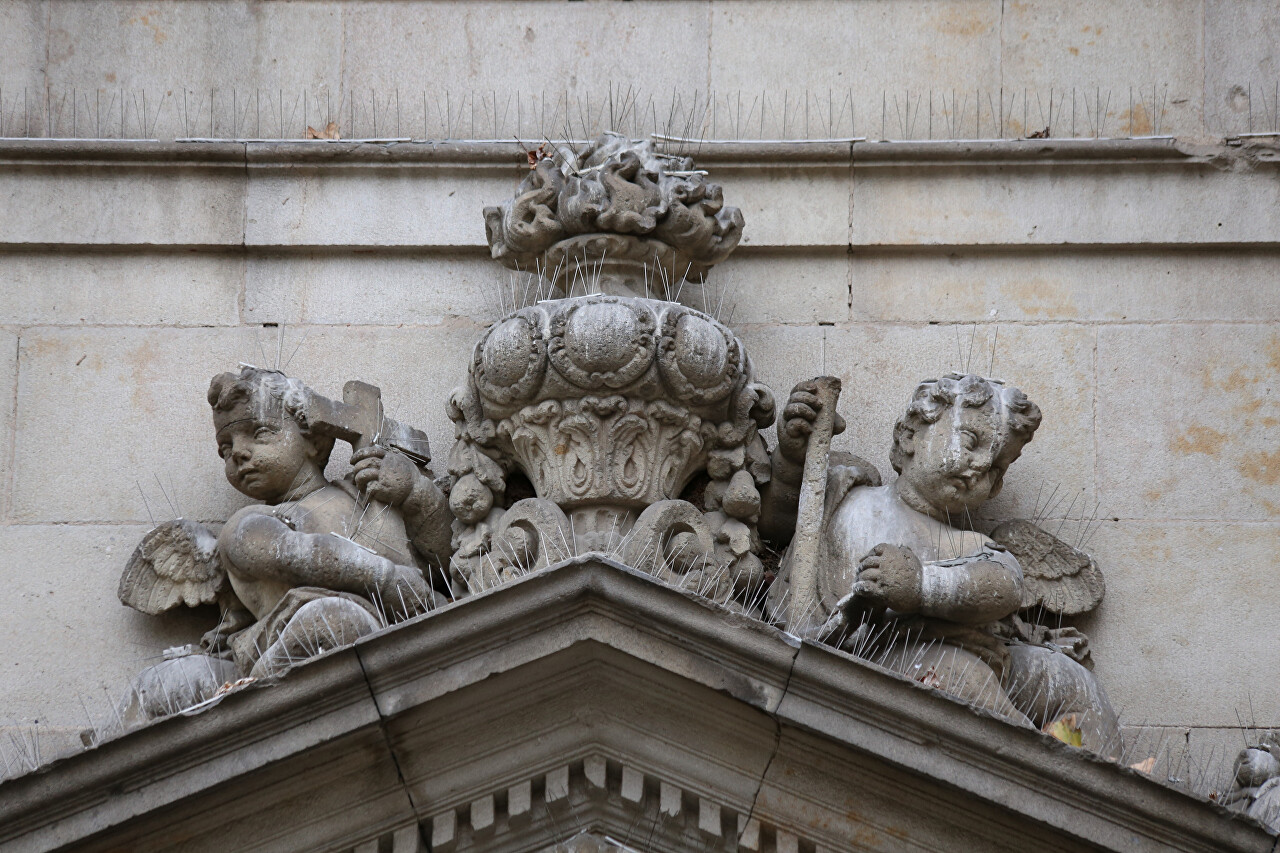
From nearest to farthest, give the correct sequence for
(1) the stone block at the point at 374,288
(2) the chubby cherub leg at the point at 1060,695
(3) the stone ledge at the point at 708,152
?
(2) the chubby cherub leg at the point at 1060,695 < (1) the stone block at the point at 374,288 < (3) the stone ledge at the point at 708,152

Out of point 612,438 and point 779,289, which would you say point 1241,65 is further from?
point 612,438

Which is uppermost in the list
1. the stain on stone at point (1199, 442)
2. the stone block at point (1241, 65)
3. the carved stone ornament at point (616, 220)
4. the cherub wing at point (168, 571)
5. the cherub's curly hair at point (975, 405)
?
the stone block at point (1241, 65)

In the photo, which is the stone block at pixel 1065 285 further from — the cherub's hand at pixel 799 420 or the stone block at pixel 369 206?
the stone block at pixel 369 206

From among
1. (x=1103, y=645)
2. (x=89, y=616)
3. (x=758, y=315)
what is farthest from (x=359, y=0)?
(x=1103, y=645)

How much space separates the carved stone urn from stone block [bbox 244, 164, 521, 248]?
0.88 m

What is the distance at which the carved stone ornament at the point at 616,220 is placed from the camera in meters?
10.1

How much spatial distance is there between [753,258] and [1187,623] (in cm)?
230

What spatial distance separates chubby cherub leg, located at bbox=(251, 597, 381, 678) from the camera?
916 centimetres

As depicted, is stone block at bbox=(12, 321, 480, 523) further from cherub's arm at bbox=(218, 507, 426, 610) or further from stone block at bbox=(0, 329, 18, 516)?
cherub's arm at bbox=(218, 507, 426, 610)

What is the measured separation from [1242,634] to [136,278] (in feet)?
15.2

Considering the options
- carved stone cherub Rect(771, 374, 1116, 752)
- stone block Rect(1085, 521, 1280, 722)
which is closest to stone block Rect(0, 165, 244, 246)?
carved stone cherub Rect(771, 374, 1116, 752)

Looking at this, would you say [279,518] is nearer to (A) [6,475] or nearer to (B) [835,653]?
(A) [6,475]

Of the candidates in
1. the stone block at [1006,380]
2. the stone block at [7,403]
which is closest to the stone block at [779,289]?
the stone block at [1006,380]

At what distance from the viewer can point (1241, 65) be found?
1123 centimetres
